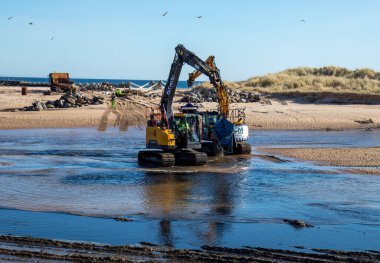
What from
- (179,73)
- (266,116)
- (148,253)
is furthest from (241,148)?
(266,116)

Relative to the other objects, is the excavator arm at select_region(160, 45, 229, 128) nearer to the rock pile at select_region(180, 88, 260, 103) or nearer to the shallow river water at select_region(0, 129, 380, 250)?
the shallow river water at select_region(0, 129, 380, 250)

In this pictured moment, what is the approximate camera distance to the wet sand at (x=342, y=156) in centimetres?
2409

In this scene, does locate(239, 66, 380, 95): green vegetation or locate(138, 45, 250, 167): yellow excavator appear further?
locate(239, 66, 380, 95): green vegetation

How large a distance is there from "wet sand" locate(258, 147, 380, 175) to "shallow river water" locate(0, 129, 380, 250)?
1.03m

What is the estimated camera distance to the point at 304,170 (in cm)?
2319

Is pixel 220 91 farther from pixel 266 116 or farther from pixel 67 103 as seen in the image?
pixel 67 103

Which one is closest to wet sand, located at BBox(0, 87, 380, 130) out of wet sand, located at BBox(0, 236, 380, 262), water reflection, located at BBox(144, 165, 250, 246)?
water reflection, located at BBox(144, 165, 250, 246)

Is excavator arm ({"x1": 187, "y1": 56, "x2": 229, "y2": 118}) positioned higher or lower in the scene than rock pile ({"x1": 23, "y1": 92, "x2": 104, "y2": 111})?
higher

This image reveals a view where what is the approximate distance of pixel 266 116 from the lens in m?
44.6

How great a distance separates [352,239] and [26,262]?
646 centimetres

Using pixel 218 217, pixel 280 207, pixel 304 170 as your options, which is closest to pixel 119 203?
pixel 218 217

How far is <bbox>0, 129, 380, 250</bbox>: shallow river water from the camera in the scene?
44.0ft

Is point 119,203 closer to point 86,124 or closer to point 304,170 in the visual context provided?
point 304,170

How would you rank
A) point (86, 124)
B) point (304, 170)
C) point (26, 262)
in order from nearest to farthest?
point (26, 262), point (304, 170), point (86, 124)
